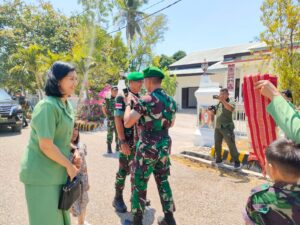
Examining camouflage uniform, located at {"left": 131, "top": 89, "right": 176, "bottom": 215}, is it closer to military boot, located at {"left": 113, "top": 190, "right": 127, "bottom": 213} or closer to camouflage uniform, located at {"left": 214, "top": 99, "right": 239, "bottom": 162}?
military boot, located at {"left": 113, "top": 190, "right": 127, "bottom": 213}

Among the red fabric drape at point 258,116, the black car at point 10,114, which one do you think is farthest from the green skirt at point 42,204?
the black car at point 10,114

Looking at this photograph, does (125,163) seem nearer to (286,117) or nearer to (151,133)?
(151,133)

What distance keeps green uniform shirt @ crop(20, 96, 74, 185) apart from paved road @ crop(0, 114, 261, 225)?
176 cm

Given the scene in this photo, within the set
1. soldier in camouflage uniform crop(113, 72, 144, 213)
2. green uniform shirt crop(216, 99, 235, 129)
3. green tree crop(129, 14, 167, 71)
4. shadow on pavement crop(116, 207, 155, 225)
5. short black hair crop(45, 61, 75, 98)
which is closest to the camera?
short black hair crop(45, 61, 75, 98)

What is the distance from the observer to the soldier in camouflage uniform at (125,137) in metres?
3.56

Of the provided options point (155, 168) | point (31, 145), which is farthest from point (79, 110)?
point (31, 145)

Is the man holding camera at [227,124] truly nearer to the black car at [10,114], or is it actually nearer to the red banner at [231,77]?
the red banner at [231,77]

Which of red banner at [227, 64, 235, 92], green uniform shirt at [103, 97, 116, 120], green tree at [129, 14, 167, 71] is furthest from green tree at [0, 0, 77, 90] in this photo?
red banner at [227, 64, 235, 92]

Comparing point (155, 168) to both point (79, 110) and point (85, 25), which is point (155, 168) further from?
point (85, 25)

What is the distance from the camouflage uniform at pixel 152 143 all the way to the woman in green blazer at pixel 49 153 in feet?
3.30

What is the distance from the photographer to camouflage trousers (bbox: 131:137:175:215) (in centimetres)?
298

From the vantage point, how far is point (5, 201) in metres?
4.09

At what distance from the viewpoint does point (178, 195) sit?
4.38 m

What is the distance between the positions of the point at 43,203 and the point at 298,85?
19.1 ft
